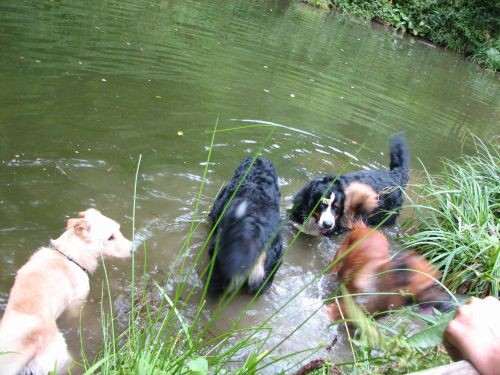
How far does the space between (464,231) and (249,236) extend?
2332 mm

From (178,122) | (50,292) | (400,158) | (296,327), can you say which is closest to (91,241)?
(50,292)

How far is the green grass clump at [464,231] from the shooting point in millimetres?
3832

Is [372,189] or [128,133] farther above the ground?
[372,189]

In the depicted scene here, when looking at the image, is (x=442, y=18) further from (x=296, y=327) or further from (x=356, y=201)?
(x=296, y=327)

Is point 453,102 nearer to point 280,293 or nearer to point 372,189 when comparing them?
point 372,189

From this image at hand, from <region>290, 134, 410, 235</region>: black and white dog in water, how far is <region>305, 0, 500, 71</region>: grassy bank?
2100cm

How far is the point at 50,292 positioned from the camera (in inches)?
110

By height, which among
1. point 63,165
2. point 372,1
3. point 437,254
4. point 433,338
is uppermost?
point 372,1

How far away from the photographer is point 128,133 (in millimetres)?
5652

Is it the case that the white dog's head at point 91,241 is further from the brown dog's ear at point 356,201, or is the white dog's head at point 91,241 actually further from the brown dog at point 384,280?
the brown dog's ear at point 356,201

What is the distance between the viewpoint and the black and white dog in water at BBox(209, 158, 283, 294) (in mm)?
2969

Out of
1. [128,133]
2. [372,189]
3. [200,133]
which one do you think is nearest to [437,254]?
[372,189]

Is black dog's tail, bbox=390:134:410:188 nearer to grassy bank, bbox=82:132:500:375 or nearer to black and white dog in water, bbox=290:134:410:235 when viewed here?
black and white dog in water, bbox=290:134:410:235

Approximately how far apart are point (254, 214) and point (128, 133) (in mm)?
2891
